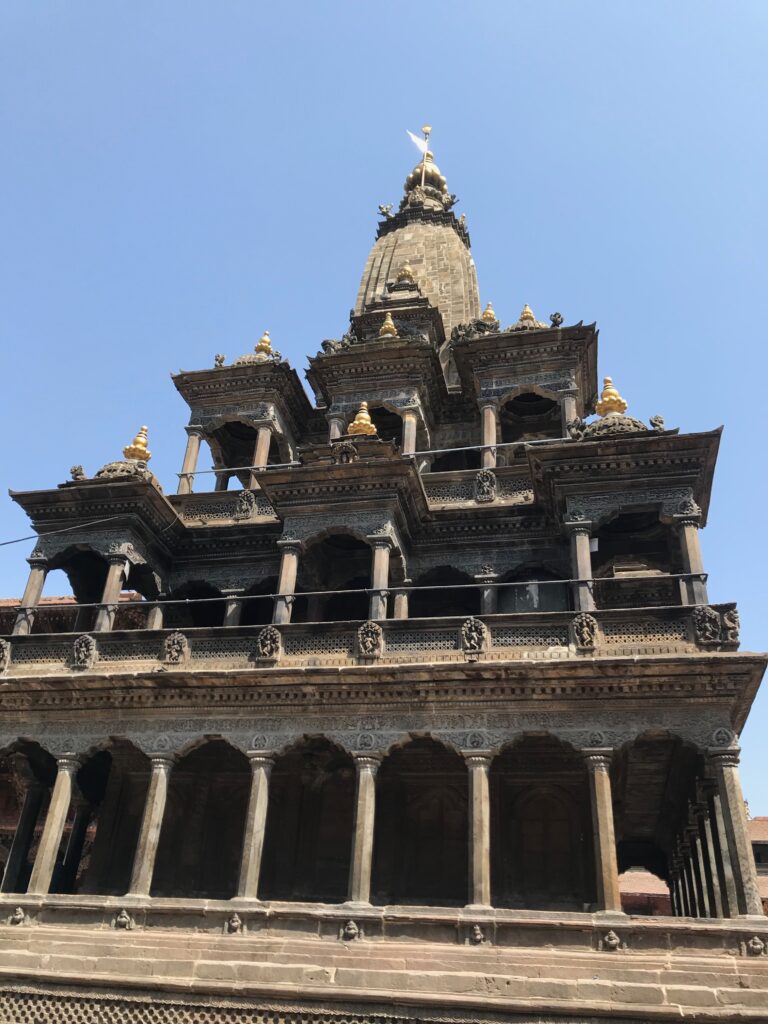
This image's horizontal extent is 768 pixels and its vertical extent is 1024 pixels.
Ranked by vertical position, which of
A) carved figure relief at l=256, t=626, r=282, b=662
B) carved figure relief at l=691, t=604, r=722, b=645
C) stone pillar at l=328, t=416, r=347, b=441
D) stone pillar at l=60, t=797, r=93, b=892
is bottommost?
stone pillar at l=60, t=797, r=93, b=892

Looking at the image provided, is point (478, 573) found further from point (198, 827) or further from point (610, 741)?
point (198, 827)

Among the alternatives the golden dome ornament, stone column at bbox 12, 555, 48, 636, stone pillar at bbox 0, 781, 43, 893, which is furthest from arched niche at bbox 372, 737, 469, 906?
the golden dome ornament

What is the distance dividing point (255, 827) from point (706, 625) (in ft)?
33.2

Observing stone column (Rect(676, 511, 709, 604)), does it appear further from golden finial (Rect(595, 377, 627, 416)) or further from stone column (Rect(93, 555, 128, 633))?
stone column (Rect(93, 555, 128, 633))

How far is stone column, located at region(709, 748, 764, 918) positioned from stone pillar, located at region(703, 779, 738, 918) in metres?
0.08

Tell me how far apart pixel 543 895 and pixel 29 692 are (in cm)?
1257

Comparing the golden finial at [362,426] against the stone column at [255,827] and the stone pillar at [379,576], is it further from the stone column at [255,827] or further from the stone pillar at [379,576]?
the stone column at [255,827]

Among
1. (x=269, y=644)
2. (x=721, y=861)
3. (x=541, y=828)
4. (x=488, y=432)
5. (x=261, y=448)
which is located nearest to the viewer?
(x=721, y=861)

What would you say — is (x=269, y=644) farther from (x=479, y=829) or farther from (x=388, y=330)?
(x=388, y=330)

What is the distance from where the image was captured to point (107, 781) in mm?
23766

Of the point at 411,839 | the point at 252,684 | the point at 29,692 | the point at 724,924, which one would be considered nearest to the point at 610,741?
the point at 724,924

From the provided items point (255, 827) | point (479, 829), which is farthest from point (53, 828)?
point (479, 829)

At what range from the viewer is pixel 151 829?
63.0ft

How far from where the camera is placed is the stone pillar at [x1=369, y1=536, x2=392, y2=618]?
68.2 feet
